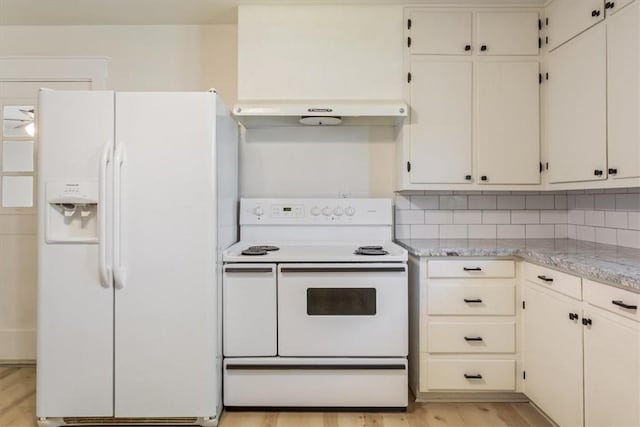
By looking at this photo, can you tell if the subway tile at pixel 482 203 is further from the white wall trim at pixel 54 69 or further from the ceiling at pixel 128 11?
the white wall trim at pixel 54 69

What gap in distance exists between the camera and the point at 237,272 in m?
2.02

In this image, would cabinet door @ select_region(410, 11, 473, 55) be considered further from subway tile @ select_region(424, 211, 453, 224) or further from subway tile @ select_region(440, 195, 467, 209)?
subway tile @ select_region(424, 211, 453, 224)

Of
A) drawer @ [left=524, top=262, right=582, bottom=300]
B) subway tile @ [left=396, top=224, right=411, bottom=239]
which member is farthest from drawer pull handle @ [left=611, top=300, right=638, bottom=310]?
subway tile @ [left=396, top=224, right=411, bottom=239]

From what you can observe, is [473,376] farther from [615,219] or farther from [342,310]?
[615,219]

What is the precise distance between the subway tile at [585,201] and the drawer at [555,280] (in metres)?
0.81

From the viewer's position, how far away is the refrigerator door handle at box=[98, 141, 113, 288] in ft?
5.91

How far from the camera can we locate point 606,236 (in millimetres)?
2311

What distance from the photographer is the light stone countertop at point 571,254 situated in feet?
4.73

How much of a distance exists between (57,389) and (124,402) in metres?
0.33

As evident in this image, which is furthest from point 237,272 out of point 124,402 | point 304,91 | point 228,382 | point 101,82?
point 101,82

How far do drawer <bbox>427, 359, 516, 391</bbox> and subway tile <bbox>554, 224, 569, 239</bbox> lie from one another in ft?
3.39

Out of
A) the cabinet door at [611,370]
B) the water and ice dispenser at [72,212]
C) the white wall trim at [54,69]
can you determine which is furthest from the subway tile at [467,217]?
the white wall trim at [54,69]

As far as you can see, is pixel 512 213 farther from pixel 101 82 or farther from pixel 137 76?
pixel 101 82

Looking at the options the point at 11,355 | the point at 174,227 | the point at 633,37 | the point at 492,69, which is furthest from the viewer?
the point at 11,355
